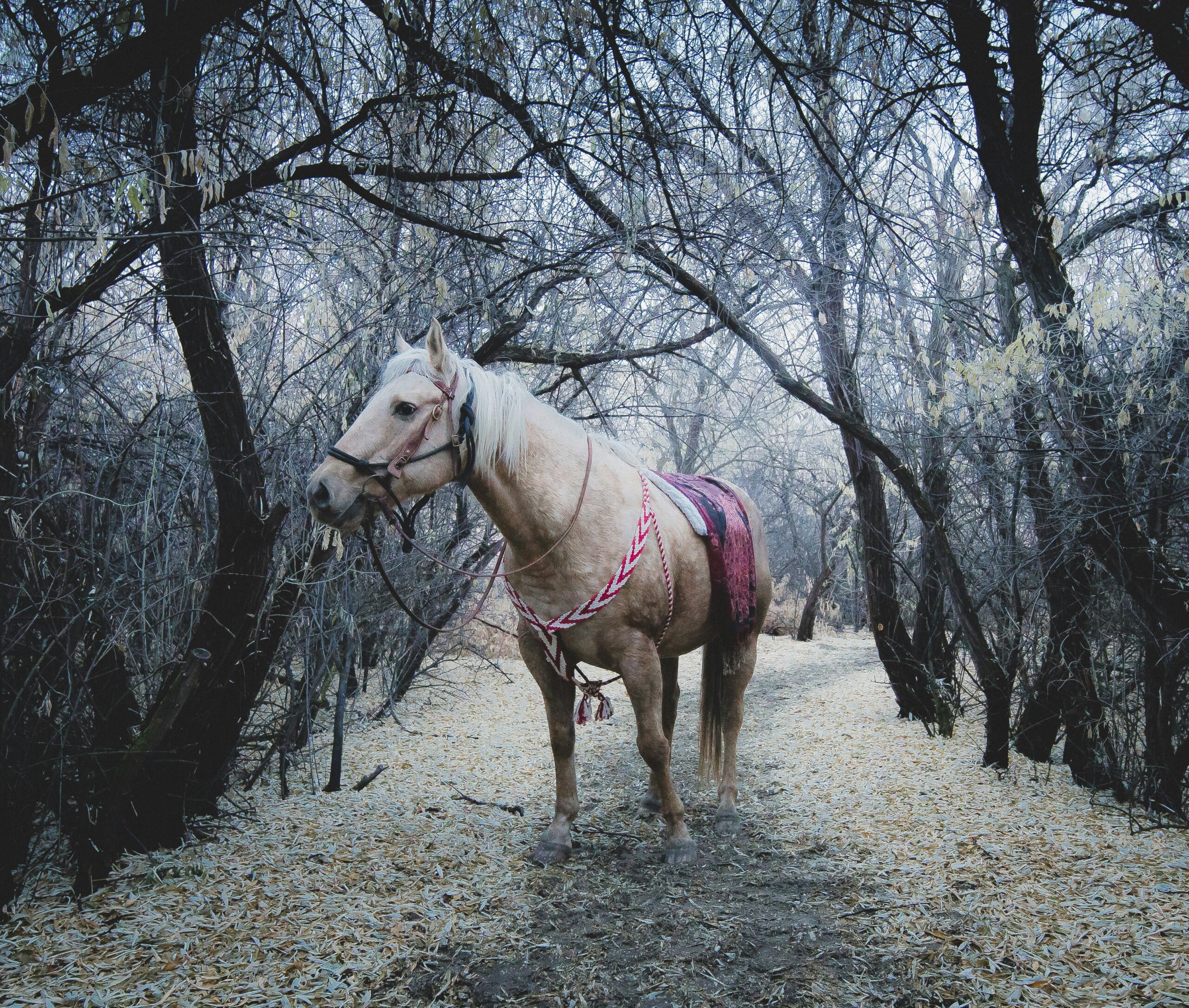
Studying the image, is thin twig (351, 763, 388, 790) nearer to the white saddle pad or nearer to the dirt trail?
the dirt trail

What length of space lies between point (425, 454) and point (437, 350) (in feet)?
1.20

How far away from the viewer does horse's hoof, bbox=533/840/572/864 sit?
3.12 m

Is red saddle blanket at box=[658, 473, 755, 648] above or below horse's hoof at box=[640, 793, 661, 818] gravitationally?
above

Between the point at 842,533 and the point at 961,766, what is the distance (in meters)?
8.87

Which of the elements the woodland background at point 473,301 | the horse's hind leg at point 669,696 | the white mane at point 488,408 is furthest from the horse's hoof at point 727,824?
the white mane at point 488,408

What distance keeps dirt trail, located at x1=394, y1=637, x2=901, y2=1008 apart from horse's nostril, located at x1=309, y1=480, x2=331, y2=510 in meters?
1.45

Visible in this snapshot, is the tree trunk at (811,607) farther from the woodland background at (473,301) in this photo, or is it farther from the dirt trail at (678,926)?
the dirt trail at (678,926)

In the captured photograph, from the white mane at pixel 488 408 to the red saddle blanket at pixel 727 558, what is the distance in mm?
1098

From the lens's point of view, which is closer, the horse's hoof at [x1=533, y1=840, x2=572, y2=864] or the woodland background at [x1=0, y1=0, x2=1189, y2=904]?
the woodland background at [x1=0, y1=0, x2=1189, y2=904]

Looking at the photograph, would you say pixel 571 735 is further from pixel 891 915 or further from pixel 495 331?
pixel 495 331

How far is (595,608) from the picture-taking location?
291 centimetres

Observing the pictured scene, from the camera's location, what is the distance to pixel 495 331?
161 inches

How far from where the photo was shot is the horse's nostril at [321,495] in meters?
2.33

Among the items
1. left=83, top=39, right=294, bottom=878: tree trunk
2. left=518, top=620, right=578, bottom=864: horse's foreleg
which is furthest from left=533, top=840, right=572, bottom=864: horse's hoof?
left=83, top=39, right=294, bottom=878: tree trunk
